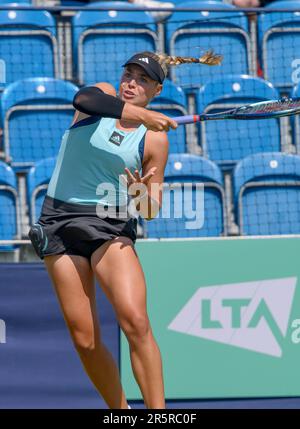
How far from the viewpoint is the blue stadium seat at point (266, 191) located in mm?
6348

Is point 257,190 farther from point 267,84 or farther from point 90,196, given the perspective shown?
point 90,196

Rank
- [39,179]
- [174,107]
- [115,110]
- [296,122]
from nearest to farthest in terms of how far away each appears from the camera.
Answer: [115,110], [39,179], [174,107], [296,122]

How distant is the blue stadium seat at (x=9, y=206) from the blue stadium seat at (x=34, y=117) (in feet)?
1.17

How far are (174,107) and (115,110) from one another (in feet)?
9.13

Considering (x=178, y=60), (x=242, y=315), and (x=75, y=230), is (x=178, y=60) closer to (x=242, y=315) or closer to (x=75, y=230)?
(x=75, y=230)

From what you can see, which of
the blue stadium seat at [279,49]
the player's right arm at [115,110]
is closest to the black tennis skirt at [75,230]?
the player's right arm at [115,110]

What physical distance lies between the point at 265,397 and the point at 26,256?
5.65ft

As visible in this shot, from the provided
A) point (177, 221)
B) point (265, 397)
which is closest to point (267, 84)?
point (177, 221)

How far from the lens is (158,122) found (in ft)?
13.3

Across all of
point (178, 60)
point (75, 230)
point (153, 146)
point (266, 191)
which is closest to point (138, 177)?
point (153, 146)

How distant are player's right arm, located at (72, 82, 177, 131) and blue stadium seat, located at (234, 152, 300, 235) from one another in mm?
2276

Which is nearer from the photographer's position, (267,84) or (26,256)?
(26,256)

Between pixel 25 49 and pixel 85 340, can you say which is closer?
pixel 85 340

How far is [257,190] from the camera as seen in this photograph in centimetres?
652
